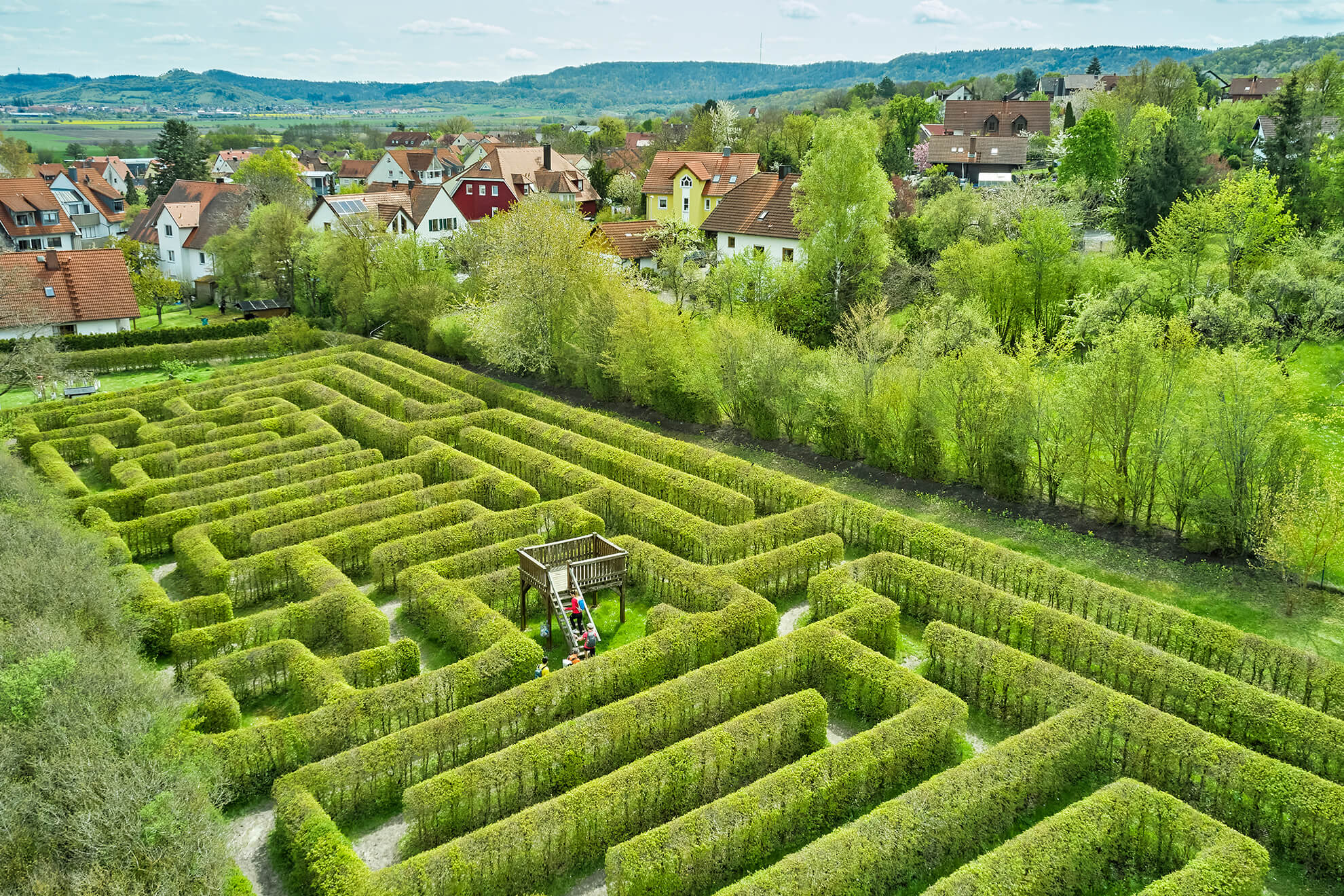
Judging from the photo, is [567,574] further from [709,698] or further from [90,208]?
[90,208]

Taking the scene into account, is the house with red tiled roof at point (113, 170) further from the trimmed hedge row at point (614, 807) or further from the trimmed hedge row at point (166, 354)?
the trimmed hedge row at point (614, 807)

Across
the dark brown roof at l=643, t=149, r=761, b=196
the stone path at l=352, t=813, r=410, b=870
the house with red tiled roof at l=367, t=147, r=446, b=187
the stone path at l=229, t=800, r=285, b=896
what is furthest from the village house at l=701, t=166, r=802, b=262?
the house with red tiled roof at l=367, t=147, r=446, b=187

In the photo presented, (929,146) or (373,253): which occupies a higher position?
(929,146)

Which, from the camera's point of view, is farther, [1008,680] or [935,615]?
[935,615]

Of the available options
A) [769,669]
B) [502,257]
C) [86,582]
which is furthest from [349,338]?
[769,669]

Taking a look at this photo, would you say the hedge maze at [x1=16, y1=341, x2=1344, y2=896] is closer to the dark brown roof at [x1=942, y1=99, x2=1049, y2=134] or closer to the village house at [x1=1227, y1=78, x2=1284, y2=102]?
the dark brown roof at [x1=942, y1=99, x2=1049, y2=134]

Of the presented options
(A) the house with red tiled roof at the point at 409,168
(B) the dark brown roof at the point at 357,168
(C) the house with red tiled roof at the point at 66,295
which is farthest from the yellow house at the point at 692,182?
(B) the dark brown roof at the point at 357,168

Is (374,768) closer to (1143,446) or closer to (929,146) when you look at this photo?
(1143,446)
